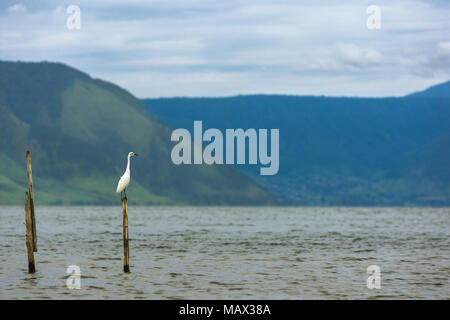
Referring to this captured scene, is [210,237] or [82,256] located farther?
[210,237]

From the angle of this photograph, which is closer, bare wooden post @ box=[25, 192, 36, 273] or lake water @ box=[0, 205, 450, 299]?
lake water @ box=[0, 205, 450, 299]

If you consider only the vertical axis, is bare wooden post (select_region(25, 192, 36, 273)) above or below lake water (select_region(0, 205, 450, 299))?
above

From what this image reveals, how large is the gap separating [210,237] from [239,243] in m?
12.5

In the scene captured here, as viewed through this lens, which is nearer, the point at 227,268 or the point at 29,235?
the point at 29,235

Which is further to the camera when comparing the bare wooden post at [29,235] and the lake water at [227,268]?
the bare wooden post at [29,235]

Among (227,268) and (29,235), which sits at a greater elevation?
(29,235)

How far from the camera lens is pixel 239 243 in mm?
88938

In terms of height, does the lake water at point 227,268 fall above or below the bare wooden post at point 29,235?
below

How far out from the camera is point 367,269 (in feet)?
191
